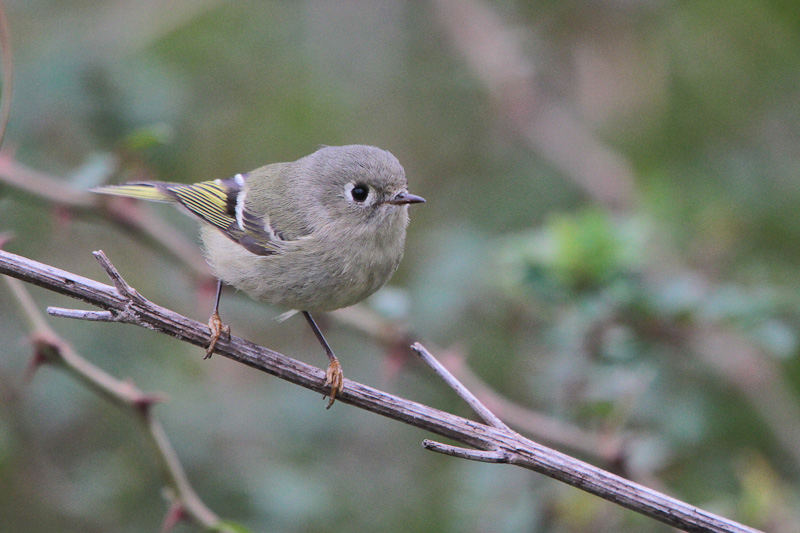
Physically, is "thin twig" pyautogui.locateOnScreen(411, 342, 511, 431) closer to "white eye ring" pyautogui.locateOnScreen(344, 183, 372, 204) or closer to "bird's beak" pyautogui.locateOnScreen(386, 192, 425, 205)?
"bird's beak" pyautogui.locateOnScreen(386, 192, 425, 205)

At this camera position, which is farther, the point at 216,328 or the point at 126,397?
the point at 216,328

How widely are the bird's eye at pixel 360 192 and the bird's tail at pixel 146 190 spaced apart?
77cm

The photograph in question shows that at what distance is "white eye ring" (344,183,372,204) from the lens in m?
3.14

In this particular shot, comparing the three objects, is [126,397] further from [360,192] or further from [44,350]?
[360,192]

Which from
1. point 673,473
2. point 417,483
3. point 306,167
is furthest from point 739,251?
point 306,167

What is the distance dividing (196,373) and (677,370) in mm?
2449

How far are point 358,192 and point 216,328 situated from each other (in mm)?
753

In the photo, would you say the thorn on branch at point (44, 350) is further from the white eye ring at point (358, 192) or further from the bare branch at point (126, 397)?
the white eye ring at point (358, 192)

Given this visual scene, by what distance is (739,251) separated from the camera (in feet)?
14.1

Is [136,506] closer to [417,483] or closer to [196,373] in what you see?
[196,373]

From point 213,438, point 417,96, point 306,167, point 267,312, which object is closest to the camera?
point 306,167

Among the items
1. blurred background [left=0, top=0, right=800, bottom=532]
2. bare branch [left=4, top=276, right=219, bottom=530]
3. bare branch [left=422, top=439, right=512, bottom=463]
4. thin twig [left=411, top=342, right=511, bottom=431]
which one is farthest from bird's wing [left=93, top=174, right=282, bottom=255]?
bare branch [left=422, top=439, right=512, bottom=463]

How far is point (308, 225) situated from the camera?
312 cm

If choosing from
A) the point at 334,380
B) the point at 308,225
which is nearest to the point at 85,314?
the point at 334,380
